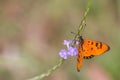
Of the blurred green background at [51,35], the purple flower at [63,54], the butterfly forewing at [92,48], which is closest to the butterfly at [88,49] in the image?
the butterfly forewing at [92,48]

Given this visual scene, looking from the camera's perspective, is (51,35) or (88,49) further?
(51,35)

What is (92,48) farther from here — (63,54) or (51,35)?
(51,35)

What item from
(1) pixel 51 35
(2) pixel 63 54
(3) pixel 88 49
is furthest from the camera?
(1) pixel 51 35

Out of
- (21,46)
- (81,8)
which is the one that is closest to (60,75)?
(21,46)

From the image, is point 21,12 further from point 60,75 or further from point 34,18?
point 60,75

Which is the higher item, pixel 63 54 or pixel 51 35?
pixel 63 54

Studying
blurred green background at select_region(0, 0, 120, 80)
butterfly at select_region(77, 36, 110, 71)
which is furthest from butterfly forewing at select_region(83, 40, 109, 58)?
blurred green background at select_region(0, 0, 120, 80)

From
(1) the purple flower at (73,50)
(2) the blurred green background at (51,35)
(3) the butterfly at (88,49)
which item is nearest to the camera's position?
(3) the butterfly at (88,49)

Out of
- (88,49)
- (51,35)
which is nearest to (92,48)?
(88,49)

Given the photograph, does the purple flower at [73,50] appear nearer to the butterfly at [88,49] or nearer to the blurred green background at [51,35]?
the butterfly at [88,49]
